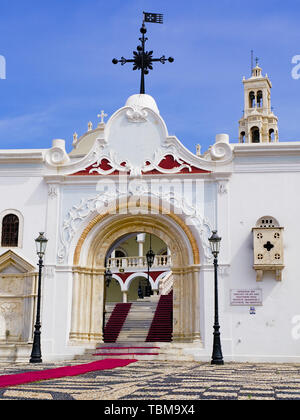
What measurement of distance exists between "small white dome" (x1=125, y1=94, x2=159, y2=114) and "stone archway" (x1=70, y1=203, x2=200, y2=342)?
4.04 meters

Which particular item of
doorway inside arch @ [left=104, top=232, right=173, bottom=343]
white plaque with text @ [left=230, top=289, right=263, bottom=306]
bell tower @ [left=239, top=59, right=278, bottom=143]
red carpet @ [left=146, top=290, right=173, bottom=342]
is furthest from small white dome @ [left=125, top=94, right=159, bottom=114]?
bell tower @ [left=239, top=59, right=278, bottom=143]

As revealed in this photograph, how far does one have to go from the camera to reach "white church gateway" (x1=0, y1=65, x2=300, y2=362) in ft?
61.3

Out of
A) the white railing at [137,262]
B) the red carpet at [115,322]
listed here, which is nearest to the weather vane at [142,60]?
the red carpet at [115,322]

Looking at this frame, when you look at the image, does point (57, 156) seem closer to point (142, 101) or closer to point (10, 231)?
point (10, 231)

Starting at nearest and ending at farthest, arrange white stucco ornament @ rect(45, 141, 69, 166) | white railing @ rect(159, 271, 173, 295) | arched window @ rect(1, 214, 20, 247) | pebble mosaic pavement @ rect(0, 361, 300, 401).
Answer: pebble mosaic pavement @ rect(0, 361, 300, 401) → arched window @ rect(1, 214, 20, 247) → white stucco ornament @ rect(45, 141, 69, 166) → white railing @ rect(159, 271, 173, 295)

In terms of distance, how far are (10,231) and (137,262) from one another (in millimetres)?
22927

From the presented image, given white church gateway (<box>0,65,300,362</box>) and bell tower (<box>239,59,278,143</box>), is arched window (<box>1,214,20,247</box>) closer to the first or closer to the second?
white church gateway (<box>0,65,300,362</box>)

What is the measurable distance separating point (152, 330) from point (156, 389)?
15.3m

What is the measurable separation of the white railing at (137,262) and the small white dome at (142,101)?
64.9ft

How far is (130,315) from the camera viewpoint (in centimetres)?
2650

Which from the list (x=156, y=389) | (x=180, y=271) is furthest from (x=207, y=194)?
(x=156, y=389)

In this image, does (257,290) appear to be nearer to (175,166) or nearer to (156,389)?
(175,166)

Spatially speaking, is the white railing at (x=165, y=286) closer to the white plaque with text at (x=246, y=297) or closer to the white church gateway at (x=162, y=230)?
the white church gateway at (x=162, y=230)

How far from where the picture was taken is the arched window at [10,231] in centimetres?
2027
